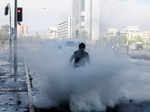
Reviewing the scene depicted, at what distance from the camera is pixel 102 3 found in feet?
39.4

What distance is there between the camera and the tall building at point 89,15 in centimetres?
1367

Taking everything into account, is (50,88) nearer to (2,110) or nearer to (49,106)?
(49,106)

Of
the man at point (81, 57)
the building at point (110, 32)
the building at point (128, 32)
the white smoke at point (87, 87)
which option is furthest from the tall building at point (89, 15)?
the building at point (128, 32)

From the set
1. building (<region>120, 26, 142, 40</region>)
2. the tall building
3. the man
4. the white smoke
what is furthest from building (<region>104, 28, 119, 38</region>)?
the white smoke

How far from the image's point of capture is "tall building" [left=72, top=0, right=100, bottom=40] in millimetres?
13670

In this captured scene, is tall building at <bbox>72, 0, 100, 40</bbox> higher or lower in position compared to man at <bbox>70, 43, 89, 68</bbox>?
higher

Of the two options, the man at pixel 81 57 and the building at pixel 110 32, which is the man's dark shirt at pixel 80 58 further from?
the building at pixel 110 32

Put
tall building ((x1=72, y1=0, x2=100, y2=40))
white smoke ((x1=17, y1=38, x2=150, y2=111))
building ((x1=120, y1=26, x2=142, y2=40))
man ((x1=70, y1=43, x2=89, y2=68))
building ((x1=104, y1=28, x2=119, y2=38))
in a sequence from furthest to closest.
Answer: building ((x1=120, y1=26, x2=142, y2=40)) → building ((x1=104, y1=28, x2=119, y2=38)) → tall building ((x1=72, y1=0, x2=100, y2=40)) → man ((x1=70, y1=43, x2=89, y2=68)) → white smoke ((x1=17, y1=38, x2=150, y2=111))

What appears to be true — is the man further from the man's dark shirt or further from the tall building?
the tall building

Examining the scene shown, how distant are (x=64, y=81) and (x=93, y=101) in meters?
0.95

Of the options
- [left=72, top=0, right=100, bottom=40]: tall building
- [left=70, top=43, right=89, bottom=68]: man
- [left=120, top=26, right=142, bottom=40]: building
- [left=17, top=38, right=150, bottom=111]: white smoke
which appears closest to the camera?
[left=17, top=38, right=150, bottom=111]: white smoke

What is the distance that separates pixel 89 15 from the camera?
1552cm

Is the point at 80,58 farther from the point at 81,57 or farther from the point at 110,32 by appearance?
the point at 110,32

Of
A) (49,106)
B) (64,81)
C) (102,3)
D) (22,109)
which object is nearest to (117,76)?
(64,81)
